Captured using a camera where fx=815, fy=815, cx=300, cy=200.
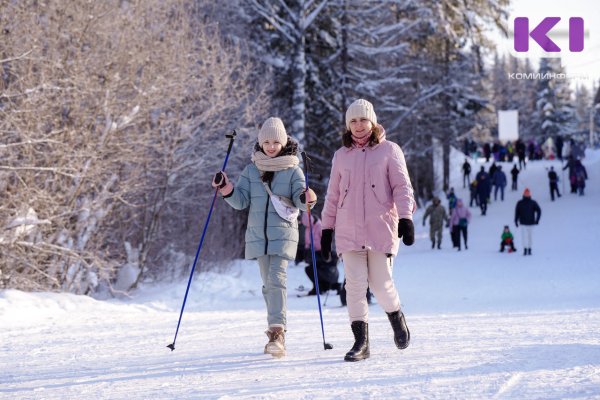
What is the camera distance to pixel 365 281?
5.56 m

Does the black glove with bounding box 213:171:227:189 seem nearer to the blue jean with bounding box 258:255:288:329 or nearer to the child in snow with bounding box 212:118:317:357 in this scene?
the child in snow with bounding box 212:118:317:357

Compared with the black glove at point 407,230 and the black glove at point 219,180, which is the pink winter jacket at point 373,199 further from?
the black glove at point 219,180

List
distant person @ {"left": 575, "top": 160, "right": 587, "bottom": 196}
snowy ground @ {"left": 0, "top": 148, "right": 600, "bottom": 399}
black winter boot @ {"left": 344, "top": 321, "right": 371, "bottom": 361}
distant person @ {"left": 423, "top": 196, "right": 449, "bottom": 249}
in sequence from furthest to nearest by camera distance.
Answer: distant person @ {"left": 575, "top": 160, "right": 587, "bottom": 196}, distant person @ {"left": 423, "top": 196, "right": 449, "bottom": 249}, black winter boot @ {"left": 344, "top": 321, "right": 371, "bottom": 361}, snowy ground @ {"left": 0, "top": 148, "right": 600, "bottom": 399}

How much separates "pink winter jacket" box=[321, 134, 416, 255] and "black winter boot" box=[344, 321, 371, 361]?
0.51m

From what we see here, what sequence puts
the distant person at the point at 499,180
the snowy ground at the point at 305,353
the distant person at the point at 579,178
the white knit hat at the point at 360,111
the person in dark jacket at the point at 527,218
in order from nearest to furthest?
the snowy ground at the point at 305,353 → the white knit hat at the point at 360,111 → the person in dark jacket at the point at 527,218 → the distant person at the point at 579,178 → the distant person at the point at 499,180

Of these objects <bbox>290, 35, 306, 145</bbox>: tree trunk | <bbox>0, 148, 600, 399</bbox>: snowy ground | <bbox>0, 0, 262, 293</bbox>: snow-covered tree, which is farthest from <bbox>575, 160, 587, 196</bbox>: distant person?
<bbox>0, 148, 600, 399</bbox>: snowy ground

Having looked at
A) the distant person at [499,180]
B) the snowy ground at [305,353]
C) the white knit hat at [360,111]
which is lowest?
the snowy ground at [305,353]

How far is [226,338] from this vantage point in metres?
7.04

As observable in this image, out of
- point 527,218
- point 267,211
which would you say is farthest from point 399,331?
point 527,218

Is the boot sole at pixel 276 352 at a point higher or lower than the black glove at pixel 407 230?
lower

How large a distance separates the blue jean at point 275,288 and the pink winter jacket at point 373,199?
601 mm

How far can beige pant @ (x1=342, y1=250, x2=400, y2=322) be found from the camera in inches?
218

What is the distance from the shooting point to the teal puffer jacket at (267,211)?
593 cm

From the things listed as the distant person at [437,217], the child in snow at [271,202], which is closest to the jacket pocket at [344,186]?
the child in snow at [271,202]
